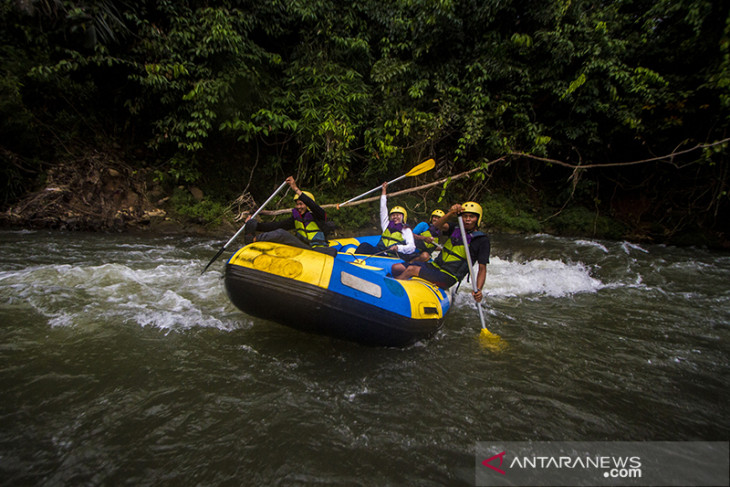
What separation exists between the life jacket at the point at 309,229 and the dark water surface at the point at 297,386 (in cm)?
118

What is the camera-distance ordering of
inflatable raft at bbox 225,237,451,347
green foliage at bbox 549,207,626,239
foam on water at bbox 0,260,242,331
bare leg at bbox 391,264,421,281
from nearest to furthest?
1. inflatable raft at bbox 225,237,451,347
2. foam on water at bbox 0,260,242,331
3. bare leg at bbox 391,264,421,281
4. green foliage at bbox 549,207,626,239

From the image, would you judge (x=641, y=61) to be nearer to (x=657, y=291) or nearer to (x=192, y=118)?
(x=657, y=291)

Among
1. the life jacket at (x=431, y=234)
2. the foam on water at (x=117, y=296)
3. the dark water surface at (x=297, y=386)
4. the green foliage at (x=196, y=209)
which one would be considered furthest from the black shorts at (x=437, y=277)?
the green foliage at (x=196, y=209)

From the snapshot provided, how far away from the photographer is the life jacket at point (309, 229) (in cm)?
384

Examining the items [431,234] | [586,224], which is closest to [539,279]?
[431,234]

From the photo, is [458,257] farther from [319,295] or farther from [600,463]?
[600,463]

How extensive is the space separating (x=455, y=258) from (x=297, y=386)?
210 cm

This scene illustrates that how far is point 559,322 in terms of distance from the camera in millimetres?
3340

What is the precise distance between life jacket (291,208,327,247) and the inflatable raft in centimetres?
139

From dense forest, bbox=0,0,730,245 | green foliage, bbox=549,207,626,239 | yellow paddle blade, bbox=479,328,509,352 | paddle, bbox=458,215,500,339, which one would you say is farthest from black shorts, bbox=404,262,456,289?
green foliage, bbox=549,207,626,239

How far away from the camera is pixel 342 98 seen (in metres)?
6.40

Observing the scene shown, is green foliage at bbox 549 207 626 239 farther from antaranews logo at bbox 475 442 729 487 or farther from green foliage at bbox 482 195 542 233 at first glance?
antaranews logo at bbox 475 442 729 487

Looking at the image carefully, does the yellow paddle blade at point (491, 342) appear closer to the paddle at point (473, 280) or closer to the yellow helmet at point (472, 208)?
the paddle at point (473, 280)

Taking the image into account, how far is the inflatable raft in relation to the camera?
2221mm
